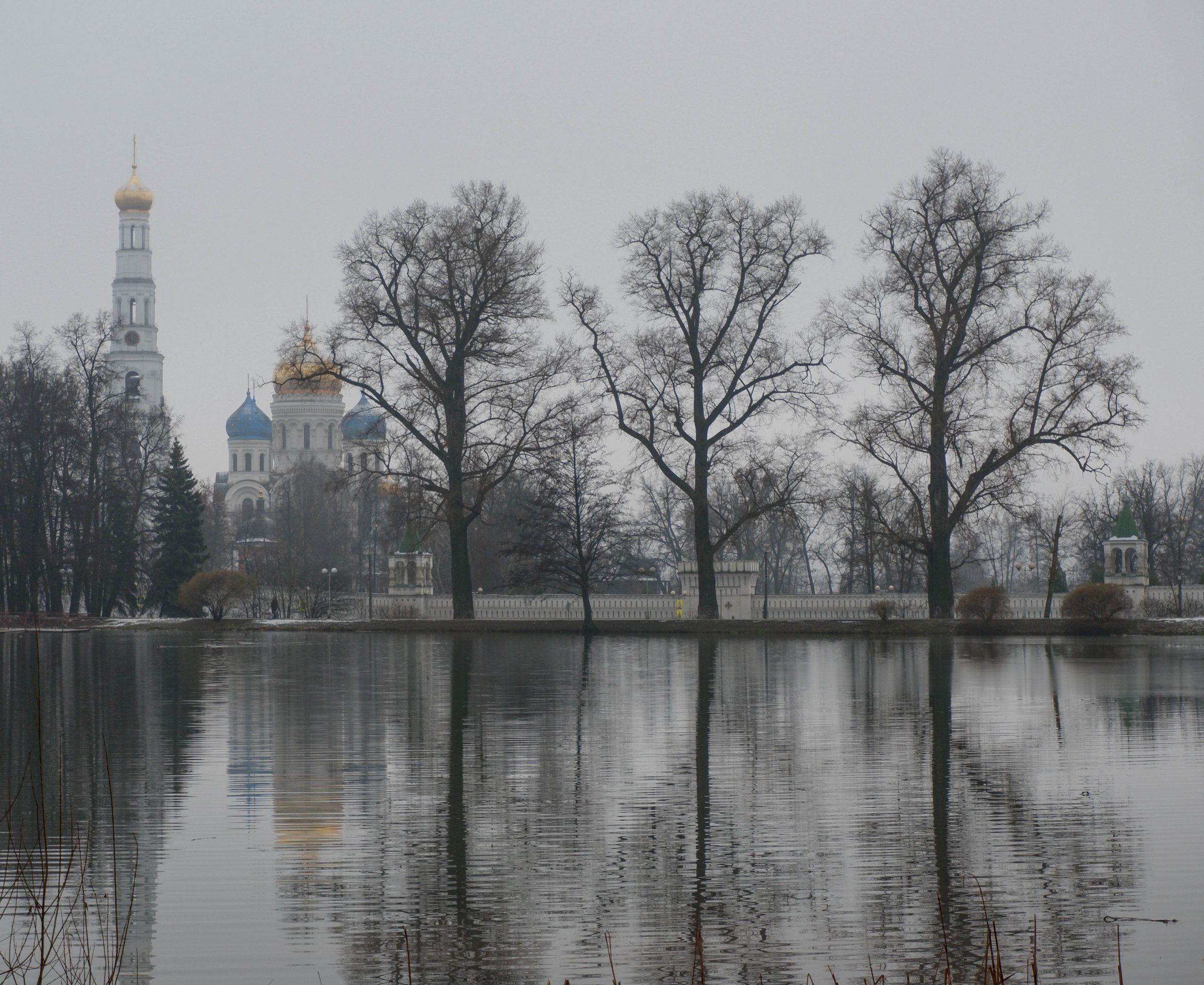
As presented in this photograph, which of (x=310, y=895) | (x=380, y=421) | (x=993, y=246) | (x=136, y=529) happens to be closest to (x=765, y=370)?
(x=993, y=246)

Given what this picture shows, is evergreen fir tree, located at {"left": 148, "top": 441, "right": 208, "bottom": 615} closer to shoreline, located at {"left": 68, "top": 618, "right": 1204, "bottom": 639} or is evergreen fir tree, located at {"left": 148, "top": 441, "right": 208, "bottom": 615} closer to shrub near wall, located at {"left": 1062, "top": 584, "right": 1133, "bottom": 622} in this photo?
shoreline, located at {"left": 68, "top": 618, "right": 1204, "bottom": 639}

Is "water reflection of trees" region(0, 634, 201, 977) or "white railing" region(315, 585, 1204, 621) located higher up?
"white railing" region(315, 585, 1204, 621)

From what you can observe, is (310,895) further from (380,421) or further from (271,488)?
(271,488)

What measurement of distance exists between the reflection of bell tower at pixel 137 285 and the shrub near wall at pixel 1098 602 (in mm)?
120912

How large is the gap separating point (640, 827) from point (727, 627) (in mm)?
32377

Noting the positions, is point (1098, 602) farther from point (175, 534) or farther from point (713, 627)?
point (175, 534)

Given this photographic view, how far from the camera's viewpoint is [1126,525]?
166 feet

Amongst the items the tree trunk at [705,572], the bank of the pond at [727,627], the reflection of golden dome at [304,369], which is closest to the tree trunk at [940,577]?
the bank of the pond at [727,627]

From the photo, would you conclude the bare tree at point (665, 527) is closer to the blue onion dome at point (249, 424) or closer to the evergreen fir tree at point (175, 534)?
the evergreen fir tree at point (175, 534)

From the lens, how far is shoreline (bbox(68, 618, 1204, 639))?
3869 cm

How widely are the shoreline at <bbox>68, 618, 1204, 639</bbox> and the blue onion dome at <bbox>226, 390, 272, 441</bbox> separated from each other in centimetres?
10986

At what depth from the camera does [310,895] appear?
7.75 metres

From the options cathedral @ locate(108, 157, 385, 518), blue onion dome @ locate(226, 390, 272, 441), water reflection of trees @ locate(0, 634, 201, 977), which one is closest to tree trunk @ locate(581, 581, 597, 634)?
water reflection of trees @ locate(0, 634, 201, 977)

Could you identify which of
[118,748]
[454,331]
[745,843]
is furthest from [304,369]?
[745,843]
